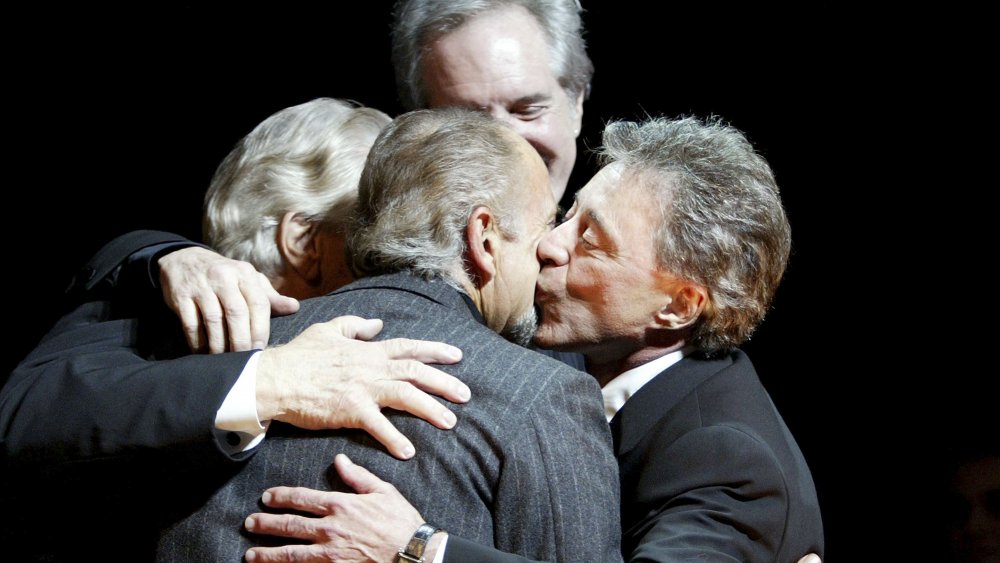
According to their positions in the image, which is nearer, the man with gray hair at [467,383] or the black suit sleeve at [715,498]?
the man with gray hair at [467,383]

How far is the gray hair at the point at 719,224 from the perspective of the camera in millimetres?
2109

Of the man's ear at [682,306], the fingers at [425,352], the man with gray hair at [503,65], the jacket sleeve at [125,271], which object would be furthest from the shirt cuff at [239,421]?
the man with gray hair at [503,65]

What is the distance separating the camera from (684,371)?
214 centimetres

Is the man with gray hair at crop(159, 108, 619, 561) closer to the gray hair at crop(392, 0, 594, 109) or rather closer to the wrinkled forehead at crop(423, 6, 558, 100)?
the wrinkled forehead at crop(423, 6, 558, 100)

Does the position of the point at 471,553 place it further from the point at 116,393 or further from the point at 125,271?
the point at 125,271

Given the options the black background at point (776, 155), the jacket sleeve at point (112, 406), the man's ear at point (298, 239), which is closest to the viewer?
the jacket sleeve at point (112, 406)

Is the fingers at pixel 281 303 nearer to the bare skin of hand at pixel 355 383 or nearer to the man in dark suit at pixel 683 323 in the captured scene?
the bare skin of hand at pixel 355 383

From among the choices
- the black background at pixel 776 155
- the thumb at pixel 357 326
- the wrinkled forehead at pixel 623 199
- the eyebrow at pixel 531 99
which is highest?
the wrinkled forehead at pixel 623 199

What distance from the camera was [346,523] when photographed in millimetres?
1635

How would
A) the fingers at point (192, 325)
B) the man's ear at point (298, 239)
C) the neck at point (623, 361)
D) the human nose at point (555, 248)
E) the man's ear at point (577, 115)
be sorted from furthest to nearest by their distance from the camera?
the man's ear at point (577, 115) → the man's ear at point (298, 239) → the neck at point (623, 361) → the human nose at point (555, 248) → the fingers at point (192, 325)

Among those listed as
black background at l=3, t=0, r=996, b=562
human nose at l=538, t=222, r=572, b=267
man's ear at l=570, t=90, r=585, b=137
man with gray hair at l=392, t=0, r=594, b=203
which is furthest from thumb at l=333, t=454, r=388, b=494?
black background at l=3, t=0, r=996, b=562

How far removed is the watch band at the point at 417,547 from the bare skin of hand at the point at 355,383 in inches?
4.4

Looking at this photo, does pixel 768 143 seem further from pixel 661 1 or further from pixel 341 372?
pixel 341 372

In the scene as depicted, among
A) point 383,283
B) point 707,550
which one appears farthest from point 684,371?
point 383,283
